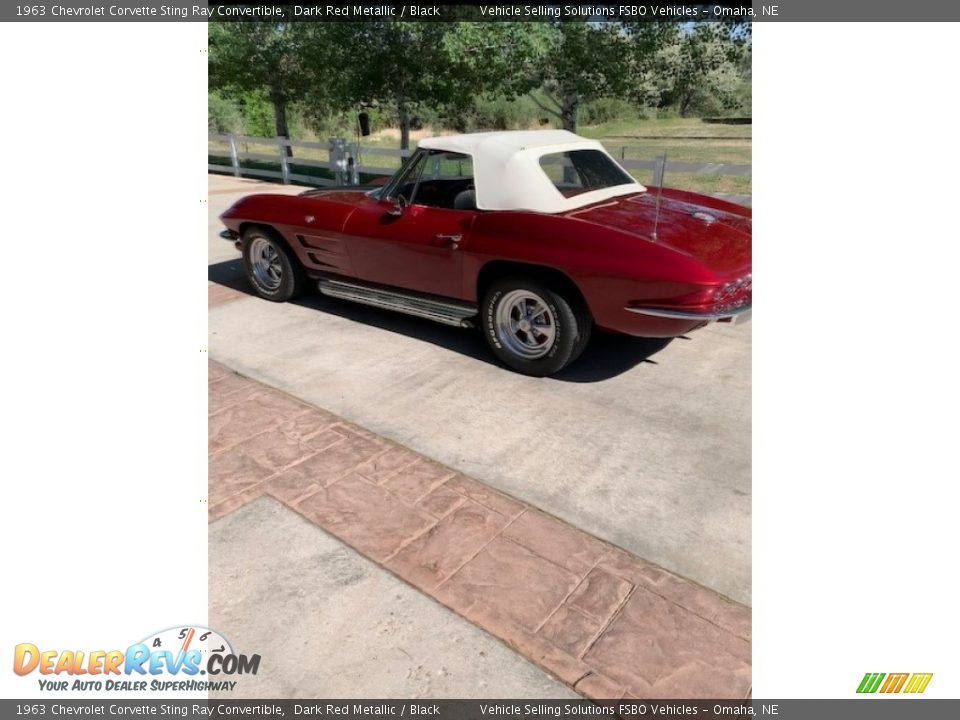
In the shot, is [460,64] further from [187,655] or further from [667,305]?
[187,655]

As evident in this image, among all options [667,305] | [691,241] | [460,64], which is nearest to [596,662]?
[667,305]

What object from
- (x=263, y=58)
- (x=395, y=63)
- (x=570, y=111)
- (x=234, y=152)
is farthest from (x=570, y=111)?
(x=263, y=58)

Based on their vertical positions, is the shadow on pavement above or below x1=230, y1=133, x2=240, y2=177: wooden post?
below

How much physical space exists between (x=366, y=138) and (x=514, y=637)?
2229 cm

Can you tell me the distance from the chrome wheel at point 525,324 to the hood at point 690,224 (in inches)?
25.0

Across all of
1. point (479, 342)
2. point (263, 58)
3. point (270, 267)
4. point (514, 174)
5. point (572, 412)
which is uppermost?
point (263, 58)

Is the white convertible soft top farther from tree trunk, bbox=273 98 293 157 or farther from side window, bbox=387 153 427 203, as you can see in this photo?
tree trunk, bbox=273 98 293 157

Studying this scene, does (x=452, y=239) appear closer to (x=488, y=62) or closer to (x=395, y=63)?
(x=488, y=62)

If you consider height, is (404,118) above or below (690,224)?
above

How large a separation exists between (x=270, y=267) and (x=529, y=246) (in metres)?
3.01

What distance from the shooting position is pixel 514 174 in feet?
13.8

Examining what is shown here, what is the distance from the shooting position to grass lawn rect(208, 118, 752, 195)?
14.6m

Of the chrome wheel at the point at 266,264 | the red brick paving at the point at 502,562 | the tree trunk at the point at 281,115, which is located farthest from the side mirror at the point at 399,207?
the tree trunk at the point at 281,115

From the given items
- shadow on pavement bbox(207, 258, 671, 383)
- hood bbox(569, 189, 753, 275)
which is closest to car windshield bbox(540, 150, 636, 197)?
hood bbox(569, 189, 753, 275)
